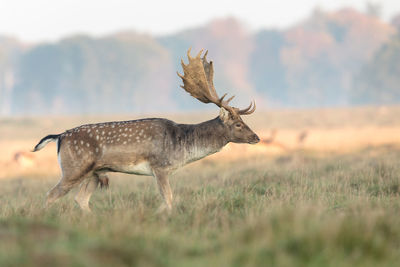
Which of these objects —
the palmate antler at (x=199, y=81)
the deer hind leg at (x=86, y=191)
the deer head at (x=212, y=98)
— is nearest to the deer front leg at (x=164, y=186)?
the deer hind leg at (x=86, y=191)

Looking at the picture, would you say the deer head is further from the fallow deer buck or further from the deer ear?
the fallow deer buck

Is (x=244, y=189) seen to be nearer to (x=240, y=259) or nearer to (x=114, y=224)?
(x=114, y=224)

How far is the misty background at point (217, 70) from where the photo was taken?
3061 inches

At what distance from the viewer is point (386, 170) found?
9578mm

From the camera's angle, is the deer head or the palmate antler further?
the palmate antler

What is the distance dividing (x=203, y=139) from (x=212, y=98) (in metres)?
0.67

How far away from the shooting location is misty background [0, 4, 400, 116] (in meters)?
77.8

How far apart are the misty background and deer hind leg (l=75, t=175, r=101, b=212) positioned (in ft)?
197

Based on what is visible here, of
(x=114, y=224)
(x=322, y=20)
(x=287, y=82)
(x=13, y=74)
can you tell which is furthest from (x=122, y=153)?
(x=322, y=20)

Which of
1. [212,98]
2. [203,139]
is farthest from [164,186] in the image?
[212,98]

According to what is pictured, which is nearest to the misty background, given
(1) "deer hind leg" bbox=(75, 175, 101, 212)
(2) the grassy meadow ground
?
(2) the grassy meadow ground

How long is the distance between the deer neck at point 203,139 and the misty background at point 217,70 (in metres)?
59.3

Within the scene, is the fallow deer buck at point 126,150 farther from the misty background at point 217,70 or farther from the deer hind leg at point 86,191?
the misty background at point 217,70

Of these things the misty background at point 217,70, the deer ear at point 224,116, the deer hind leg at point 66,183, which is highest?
the misty background at point 217,70
